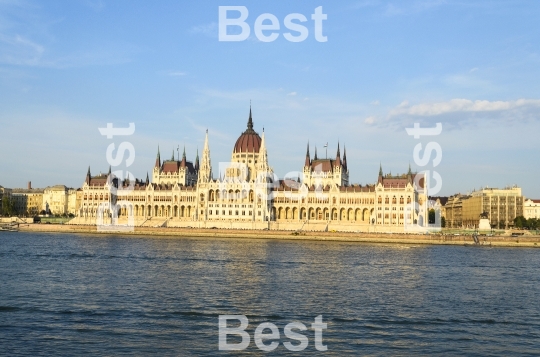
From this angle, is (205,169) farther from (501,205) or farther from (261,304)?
(261,304)

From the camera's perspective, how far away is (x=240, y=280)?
155 ft

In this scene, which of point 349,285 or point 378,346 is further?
point 349,285

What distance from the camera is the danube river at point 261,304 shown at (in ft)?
89.2

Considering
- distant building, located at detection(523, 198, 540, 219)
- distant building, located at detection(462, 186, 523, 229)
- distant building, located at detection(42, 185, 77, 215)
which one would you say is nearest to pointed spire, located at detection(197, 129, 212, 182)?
distant building, located at detection(462, 186, 523, 229)

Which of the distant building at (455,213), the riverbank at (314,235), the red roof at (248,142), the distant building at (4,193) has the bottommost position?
the riverbank at (314,235)

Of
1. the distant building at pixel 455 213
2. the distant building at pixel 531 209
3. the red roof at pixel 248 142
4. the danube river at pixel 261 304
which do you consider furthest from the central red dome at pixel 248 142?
the danube river at pixel 261 304

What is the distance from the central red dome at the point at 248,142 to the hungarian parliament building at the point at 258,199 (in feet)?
0.73

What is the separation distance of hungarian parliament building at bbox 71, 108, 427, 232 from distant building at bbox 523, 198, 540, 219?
44.8m

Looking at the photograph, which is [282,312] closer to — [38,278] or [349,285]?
[349,285]

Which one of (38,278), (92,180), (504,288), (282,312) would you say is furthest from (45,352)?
(92,180)

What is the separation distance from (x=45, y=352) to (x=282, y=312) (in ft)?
41.5

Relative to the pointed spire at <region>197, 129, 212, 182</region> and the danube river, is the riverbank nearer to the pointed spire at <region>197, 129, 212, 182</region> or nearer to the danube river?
the pointed spire at <region>197, 129, 212, 182</region>

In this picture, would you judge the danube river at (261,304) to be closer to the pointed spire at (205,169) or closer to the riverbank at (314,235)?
the riverbank at (314,235)

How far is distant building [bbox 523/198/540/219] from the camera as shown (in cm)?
16475
